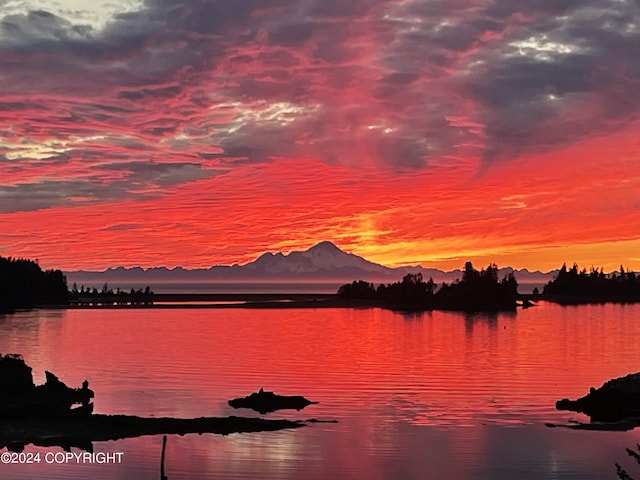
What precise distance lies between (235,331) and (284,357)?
51550 millimetres

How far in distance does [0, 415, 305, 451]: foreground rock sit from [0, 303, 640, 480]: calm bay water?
0.99 meters

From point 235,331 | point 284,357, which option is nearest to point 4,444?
point 284,357

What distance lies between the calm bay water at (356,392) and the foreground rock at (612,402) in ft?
7.03

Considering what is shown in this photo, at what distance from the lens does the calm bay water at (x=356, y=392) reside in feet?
172

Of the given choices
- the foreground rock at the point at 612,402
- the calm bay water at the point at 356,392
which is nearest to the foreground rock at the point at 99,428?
the calm bay water at the point at 356,392

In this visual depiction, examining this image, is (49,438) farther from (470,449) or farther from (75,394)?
(470,449)

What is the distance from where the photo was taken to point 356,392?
83.6 m

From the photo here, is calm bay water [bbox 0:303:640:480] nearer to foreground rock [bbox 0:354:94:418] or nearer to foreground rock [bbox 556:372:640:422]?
foreground rock [bbox 556:372:640:422]

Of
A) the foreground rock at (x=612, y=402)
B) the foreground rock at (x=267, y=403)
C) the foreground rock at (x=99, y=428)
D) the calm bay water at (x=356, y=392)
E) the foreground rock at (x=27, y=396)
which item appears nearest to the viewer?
the calm bay water at (x=356, y=392)

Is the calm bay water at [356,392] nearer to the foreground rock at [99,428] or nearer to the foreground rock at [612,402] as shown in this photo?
the foreground rock at [99,428]

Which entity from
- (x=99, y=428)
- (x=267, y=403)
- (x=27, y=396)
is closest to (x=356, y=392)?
(x=267, y=403)

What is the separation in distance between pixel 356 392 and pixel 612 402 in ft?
77.9

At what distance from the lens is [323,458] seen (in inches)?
2111

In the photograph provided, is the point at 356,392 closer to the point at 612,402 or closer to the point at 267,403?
the point at 267,403
